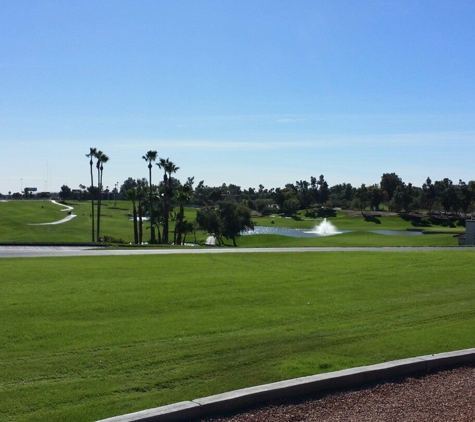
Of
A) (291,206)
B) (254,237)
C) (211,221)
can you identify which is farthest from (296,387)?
(291,206)

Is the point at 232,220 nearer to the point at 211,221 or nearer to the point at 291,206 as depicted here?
the point at 211,221

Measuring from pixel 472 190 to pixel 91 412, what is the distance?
429 ft

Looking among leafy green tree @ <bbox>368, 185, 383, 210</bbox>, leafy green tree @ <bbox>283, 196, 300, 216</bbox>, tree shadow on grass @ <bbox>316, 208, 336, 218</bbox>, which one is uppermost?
leafy green tree @ <bbox>368, 185, 383, 210</bbox>

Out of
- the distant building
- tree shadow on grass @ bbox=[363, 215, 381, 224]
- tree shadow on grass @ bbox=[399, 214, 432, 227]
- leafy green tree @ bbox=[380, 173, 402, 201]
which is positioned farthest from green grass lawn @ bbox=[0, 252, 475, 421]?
leafy green tree @ bbox=[380, 173, 402, 201]

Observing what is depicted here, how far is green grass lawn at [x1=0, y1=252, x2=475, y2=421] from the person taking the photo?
24.9 ft

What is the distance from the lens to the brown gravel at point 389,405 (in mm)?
6832

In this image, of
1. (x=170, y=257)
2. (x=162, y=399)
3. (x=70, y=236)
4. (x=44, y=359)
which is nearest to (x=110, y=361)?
(x=44, y=359)

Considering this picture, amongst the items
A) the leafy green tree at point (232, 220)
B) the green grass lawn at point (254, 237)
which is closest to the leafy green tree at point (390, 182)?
the green grass lawn at point (254, 237)

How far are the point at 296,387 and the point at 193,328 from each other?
3659 millimetres

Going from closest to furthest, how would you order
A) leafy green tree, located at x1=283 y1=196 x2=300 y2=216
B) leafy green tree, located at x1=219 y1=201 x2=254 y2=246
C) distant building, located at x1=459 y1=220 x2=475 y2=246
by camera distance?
distant building, located at x1=459 y1=220 x2=475 y2=246, leafy green tree, located at x1=219 y1=201 x2=254 y2=246, leafy green tree, located at x1=283 y1=196 x2=300 y2=216

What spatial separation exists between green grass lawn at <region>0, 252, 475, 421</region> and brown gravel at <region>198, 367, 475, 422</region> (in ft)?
2.45

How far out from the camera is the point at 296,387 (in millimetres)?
7496

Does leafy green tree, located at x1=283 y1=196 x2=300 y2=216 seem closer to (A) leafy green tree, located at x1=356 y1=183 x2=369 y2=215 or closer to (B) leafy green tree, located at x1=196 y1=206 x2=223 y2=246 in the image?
(A) leafy green tree, located at x1=356 y1=183 x2=369 y2=215

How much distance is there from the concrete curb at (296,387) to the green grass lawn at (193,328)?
0.35 m
